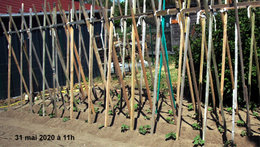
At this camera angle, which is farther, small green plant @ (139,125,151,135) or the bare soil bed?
small green plant @ (139,125,151,135)

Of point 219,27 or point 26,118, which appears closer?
point 219,27

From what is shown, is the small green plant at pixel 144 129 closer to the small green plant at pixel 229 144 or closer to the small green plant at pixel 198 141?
the small green plant at pixel 198 141

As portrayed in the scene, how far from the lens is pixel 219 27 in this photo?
5.33 metres

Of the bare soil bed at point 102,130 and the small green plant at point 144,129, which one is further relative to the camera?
the small green plant at point 144,129

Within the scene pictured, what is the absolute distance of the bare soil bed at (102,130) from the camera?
4188mm

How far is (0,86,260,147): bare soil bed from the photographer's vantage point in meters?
4.19

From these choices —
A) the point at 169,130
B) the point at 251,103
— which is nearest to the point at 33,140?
the point at 169,130

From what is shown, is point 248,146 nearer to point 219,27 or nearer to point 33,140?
point 219,27

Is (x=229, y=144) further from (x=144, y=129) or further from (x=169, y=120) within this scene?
(x=144, y=129)

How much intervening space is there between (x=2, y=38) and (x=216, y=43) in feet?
21.8

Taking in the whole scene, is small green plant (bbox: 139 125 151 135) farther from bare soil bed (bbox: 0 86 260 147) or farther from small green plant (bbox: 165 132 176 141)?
small green plant (bbox: 165 132 176 141)

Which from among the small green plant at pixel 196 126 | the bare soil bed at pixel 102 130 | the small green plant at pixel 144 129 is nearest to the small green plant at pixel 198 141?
the bare soil bed at pixel 102 130

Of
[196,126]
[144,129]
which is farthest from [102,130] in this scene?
[196,126]

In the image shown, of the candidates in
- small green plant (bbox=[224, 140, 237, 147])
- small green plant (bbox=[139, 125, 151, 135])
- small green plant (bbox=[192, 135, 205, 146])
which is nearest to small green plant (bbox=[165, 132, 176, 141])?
small green plant (bbox=[192, 135, 205, 146])
